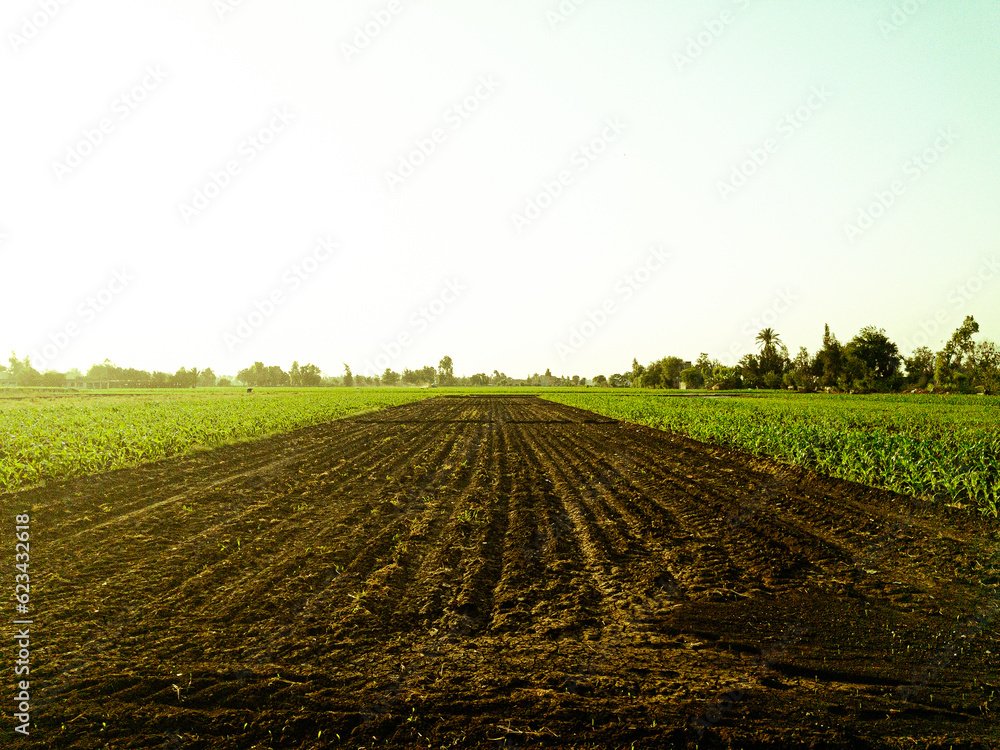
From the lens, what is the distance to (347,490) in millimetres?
11047

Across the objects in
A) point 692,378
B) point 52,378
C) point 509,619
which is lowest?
point 509,619

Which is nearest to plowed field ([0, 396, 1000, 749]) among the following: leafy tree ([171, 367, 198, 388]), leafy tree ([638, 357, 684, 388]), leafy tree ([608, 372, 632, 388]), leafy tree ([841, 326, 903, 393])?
leafy tree ([841, 326, 903, 393])

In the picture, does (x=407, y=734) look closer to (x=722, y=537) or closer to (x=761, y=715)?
(x=761, y=715)

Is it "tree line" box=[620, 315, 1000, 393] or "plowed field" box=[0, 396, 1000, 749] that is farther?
"tree line" box=[620, 315, 1000, 393]

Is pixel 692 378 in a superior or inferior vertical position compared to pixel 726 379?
superior

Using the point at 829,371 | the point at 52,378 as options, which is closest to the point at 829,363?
the point at 829,371

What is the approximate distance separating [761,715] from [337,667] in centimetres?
323

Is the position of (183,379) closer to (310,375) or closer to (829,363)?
(310,375)

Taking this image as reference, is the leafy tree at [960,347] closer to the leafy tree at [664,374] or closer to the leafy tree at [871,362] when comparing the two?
the leafy tree at [871,362]

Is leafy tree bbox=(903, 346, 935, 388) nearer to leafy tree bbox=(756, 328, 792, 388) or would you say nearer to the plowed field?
leafy tree bbox=(756, 328, 792, 388)

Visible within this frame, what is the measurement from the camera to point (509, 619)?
203 inches

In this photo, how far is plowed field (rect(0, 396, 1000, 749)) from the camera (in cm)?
353

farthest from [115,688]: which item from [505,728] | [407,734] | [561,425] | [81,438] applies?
[561,425]

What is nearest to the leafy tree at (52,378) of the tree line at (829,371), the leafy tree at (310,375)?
the tree line at (829,371)
